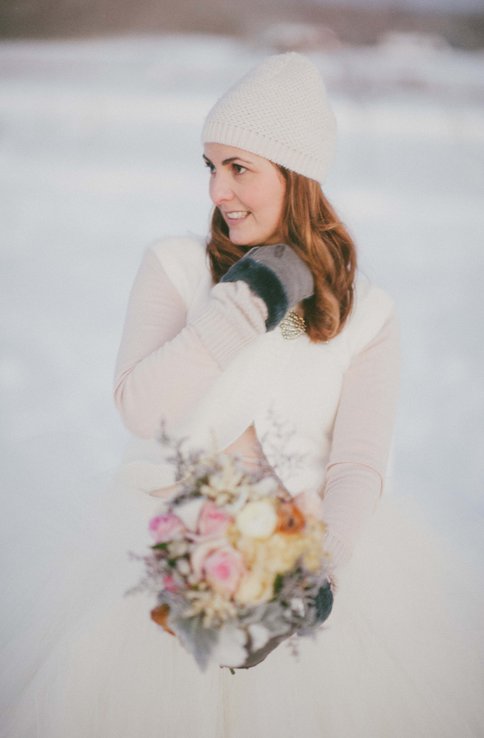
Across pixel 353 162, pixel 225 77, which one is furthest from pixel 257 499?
pixel 225 77

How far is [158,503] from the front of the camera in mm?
1443

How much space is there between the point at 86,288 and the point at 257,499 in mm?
2643

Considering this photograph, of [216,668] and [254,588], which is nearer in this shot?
[254,588]

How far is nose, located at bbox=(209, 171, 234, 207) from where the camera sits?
138cm

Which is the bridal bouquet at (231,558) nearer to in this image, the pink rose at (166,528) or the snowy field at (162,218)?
the pink rose at (166,528)

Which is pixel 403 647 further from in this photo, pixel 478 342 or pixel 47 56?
pixel 47 56

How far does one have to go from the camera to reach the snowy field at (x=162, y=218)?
8.00 ft

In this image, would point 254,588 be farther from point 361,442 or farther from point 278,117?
point 278,117

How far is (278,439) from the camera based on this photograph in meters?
1.42

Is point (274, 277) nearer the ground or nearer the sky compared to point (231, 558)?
nearer the sky

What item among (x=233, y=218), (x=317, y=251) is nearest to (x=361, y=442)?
(x=317, y=251)

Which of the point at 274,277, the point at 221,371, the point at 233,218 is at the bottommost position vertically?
the point at 221,371

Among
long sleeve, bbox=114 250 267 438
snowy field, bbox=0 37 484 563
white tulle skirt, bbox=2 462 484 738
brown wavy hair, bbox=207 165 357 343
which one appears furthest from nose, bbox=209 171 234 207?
snowy field, bbox=0 37 484 563

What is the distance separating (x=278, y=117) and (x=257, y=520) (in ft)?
2.56
